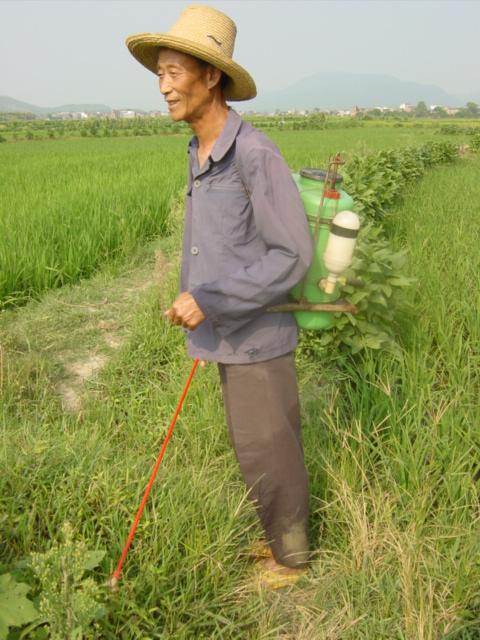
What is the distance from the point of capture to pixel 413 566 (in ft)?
5.44

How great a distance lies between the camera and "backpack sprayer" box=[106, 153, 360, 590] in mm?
1467

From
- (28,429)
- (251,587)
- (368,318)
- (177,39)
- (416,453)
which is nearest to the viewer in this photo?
(177,39)

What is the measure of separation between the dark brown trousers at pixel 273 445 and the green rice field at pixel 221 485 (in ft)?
0.31

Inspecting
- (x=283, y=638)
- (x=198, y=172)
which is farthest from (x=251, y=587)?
(x=198, y=172)

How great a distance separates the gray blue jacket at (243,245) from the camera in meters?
1.45

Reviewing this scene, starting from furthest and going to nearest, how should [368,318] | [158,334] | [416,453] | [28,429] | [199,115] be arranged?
[158,334] → [368,318] → [28,429] → [416,453] → [199,115]

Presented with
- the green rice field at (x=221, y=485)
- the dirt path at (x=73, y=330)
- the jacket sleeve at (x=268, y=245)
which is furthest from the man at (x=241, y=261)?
the dirt path at (x=73, y=330)

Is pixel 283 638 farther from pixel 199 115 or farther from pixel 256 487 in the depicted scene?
pixel 199 115

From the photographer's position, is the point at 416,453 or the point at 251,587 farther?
the point at 416,453

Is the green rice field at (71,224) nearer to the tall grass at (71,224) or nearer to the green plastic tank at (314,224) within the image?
the tall grass at (71,224)

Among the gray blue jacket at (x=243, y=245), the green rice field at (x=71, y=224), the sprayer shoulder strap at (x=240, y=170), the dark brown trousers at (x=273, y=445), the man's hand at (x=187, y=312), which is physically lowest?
the green rice field at (x=71, y=224)

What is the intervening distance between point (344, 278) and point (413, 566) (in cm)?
85

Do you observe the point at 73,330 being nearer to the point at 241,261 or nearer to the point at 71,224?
the point at 71,224

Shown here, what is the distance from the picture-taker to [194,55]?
4.90 ft
